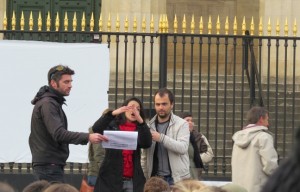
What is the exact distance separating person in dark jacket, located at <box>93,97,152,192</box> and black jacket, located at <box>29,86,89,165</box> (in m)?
0.47

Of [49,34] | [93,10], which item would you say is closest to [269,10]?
[93,10]

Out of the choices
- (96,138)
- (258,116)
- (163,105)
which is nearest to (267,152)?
(258,116)

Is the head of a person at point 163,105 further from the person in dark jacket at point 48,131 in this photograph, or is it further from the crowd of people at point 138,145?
the person in dark jacket at point 48,131

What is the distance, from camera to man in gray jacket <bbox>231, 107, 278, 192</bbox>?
8.39 m

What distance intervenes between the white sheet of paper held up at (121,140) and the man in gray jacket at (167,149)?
365mm

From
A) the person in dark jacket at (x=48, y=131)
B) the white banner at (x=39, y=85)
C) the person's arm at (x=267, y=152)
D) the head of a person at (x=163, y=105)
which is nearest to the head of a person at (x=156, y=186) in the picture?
the person in dark jacket at (x=48, y=131)

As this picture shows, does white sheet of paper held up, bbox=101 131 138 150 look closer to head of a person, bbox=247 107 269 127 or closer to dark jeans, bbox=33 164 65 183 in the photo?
dark jeans, bbox=33 164 65 183

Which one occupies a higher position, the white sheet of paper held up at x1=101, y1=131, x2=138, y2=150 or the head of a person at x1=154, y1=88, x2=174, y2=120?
the head of a person at x1=154, y1=88, x2=174, y2=120

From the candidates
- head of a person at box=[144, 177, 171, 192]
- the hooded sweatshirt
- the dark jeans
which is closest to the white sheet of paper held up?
the dark jeans

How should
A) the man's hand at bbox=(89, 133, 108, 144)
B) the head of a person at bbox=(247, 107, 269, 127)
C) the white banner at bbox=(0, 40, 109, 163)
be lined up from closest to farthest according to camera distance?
the man's hand at bbox=(89, 133, 108, 144) → the head of a person at bbox=(247, 107, 269, 127) → the white banner at bbox=(0, 40, 109, 163)

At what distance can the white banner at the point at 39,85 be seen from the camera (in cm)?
1216

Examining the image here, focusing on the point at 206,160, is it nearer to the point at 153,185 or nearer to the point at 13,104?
the point at 13,104

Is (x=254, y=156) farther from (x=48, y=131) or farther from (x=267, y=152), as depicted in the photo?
(x=48, y=131)

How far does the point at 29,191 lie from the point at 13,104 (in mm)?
7772
